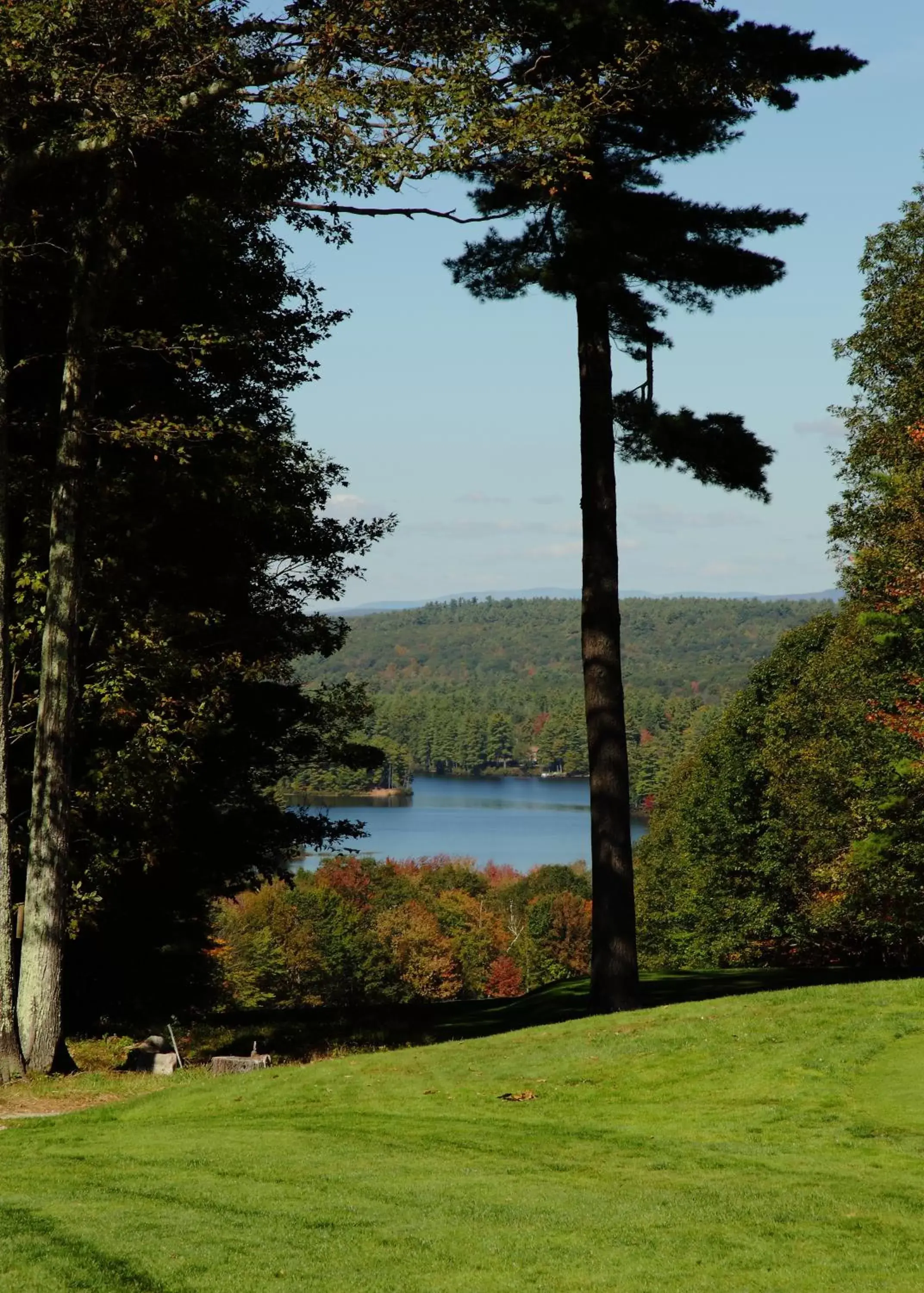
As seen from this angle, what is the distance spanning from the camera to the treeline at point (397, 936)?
63.0 m

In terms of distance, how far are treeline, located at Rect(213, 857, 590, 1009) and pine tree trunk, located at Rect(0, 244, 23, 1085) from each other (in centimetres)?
4243

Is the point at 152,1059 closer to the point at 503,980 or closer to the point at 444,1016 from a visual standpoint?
the point at 444,1016

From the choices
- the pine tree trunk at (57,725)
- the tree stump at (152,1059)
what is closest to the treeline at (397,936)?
the tree stump at (152,1059)

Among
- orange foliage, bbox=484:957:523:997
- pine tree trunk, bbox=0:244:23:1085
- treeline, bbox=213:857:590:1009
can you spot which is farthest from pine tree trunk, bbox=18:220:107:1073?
orange foliage, bbox=484:957:523:997

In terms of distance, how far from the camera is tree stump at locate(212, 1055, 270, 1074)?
13.6 metres

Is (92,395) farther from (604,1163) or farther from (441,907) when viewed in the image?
(441,907)

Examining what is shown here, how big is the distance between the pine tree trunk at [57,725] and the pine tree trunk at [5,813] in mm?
143

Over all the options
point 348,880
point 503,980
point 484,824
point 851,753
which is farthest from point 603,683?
point 484,824

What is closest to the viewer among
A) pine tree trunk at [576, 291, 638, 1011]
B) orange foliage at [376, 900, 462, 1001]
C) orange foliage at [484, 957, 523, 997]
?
pine tree trunk at [576, 291, 638, 1011]

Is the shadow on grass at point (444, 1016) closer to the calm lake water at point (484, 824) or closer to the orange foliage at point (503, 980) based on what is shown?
the orange foliage at point (503, 980)

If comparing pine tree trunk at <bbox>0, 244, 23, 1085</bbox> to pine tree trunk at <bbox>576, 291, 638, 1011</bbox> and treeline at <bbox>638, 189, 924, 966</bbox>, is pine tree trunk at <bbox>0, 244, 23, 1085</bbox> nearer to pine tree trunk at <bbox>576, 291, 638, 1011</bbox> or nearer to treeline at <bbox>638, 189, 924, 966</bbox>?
pine tree trunk at <bbox>576, 291, 638, 1011</bbox>

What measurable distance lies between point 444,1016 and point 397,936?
50102mm

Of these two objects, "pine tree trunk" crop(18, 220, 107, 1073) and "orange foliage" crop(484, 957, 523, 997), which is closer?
"pine tree trunk" crop(18, 220, 107, 1073)

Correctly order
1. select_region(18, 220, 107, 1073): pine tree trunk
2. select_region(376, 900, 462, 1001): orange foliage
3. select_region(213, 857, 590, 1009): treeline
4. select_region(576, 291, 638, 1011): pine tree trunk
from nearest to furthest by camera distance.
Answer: select_region(18, 220, 107, 1073): pine tree trunk < select_region(576, 291, 638, 1011): pine tree trunk < select_region(213, 857, 590, 1009): treeline < select_region(376, 900, 462, 1001): orange foliage
